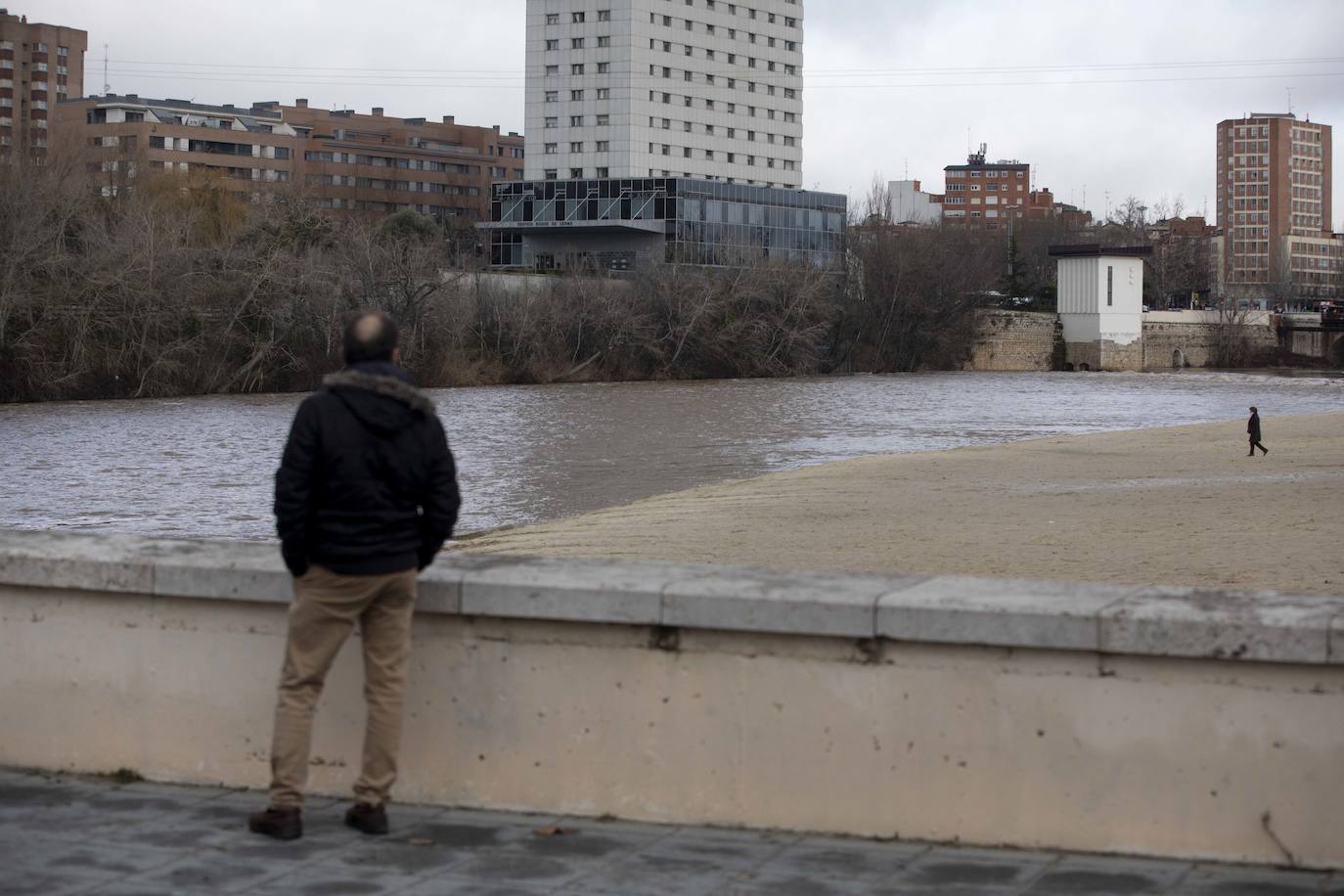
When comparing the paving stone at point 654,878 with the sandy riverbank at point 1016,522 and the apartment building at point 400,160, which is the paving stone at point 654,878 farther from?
the apartment building at point 400,160

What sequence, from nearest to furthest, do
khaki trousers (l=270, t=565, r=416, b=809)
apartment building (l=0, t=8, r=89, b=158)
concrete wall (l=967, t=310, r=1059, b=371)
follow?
khaki trousers (l=270, t=565, r=416, b=809) < concrete wall (l=967, t=310, r=1059, b=371) < apartment building (l=0, t=8, r=89, b=158)

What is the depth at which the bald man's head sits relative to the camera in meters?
5.54

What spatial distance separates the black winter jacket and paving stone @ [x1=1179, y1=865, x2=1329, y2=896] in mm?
2638

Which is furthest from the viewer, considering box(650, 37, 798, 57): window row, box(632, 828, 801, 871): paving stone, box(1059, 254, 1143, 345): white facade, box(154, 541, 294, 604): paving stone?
box(650, 37, 798, 57): window row

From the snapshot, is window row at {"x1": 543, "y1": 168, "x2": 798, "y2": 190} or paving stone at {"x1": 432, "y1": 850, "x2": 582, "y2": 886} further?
window row at {"x1": 543, "y1": 168, "x2": 798, "y2": 190}

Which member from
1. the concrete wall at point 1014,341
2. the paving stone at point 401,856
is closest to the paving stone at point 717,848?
the paving stone at point 401,856

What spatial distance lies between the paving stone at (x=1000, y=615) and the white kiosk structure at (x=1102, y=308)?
11850cm

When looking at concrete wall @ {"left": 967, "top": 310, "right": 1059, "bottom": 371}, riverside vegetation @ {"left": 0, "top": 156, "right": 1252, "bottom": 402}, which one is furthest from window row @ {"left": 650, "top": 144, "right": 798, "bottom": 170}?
concrete wall @ {"left": 967, "top": 310, "right": 1059, "bottom": 371}

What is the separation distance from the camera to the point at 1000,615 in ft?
17.0

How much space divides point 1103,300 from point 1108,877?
120766 millimetres

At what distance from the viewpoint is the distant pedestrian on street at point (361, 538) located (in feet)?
17.6

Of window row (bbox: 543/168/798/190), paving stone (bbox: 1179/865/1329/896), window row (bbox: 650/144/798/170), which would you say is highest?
window row (bbox: 650/144/798/170)

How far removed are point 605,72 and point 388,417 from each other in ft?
383

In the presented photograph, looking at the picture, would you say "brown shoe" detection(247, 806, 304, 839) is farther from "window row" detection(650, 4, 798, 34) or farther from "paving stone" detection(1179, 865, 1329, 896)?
"window row" detection(650, 4, 798, 34)
